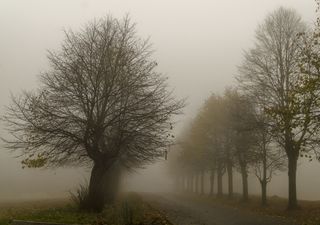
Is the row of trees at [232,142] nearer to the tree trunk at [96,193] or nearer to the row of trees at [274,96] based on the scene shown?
the row of trees at [274,96]

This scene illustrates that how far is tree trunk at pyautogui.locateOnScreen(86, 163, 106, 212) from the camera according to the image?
21.5m

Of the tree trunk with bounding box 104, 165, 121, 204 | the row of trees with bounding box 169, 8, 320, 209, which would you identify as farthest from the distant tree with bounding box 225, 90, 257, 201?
the tree trunk with bounding box 104, 165, 121, 204

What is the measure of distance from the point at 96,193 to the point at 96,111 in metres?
4.53

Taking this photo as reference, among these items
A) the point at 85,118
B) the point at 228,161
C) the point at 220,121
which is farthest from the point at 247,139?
the point at 85,118

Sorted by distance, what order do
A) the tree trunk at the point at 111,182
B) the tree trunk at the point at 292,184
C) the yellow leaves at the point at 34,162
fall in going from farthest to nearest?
1. the tree trunk at the point at 111,182
2. the tree trunk at the point at 292,184
3. the yellow leaves at the point at 34,162

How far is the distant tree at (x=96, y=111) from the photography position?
2181 centimetres

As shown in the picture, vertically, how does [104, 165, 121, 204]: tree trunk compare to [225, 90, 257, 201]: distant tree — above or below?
below

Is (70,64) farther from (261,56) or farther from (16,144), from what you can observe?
(261,56)

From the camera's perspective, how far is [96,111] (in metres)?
23.5

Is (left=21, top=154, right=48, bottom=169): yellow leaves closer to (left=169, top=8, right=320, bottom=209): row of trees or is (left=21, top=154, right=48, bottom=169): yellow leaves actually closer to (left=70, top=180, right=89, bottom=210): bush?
(left=70, top=180, right=89, bottom=210): bush

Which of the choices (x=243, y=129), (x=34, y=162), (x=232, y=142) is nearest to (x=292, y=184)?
(x=243, y=129)

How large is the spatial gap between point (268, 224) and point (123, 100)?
9.85 meters

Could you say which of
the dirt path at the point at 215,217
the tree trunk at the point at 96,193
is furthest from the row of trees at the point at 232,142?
the tree trunk at the point at 96,193

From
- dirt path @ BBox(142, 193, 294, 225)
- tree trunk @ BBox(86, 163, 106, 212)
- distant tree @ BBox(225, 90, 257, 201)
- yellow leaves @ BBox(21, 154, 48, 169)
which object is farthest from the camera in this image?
distant tree @ BBox(225, 90, 257, 201)
